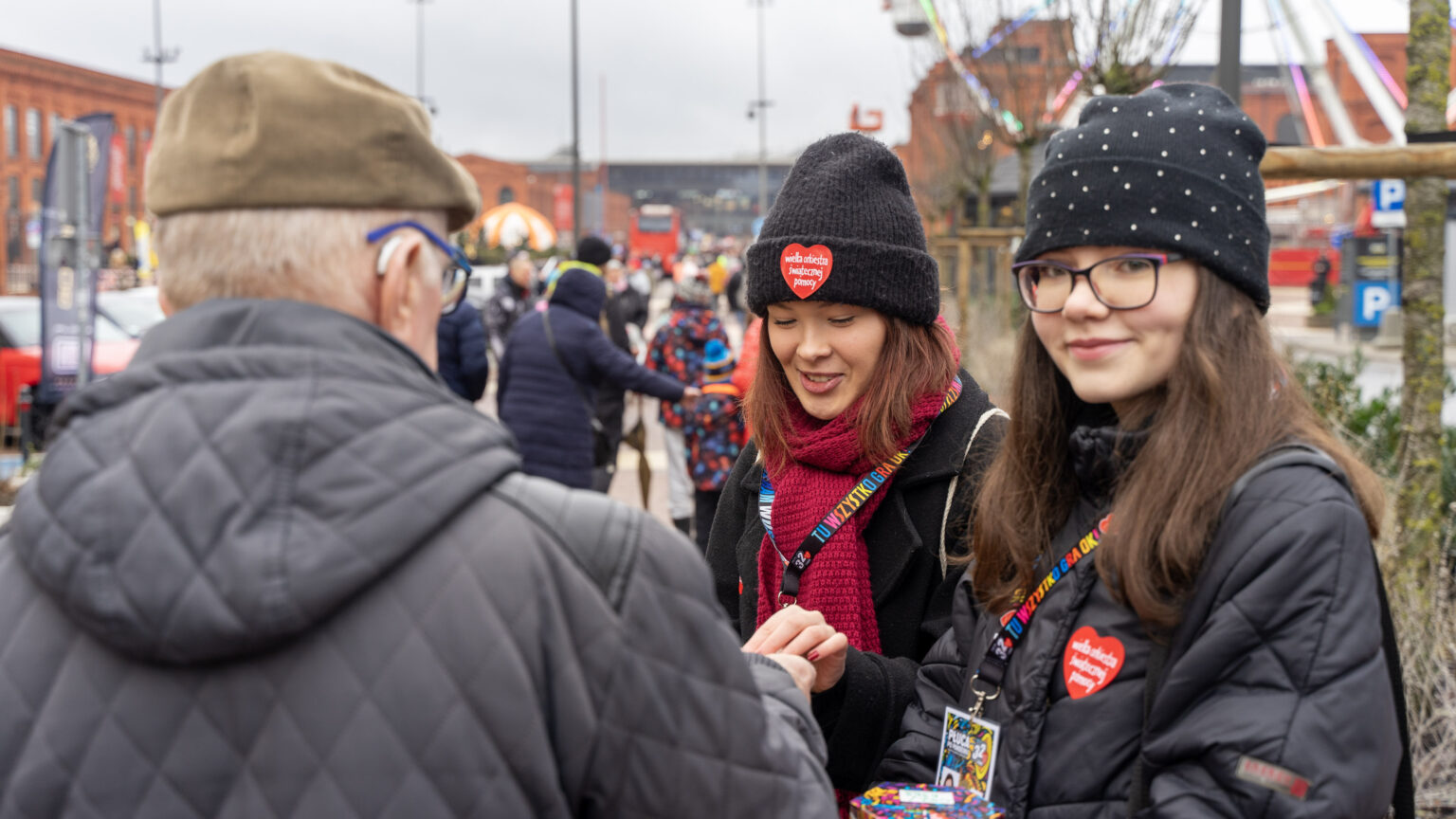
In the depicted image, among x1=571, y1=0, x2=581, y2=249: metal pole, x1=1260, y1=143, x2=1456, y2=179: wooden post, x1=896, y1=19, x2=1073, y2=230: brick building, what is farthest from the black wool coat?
x1=571, y1=0, x2=581, y2=249: metal pole

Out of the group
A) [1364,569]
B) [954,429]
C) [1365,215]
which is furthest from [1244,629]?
[1365,215]

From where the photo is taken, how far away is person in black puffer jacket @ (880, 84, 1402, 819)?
5.02ft

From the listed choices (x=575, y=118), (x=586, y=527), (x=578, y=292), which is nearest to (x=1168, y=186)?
(x=586, y=527)

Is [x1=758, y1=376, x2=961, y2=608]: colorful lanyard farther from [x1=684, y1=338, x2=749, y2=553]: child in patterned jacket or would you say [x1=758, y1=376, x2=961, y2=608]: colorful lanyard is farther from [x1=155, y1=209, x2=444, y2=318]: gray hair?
[x1=684, y1=338, x2=749, y2=553]: child in patterned jacket

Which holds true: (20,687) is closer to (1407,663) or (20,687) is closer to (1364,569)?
(1364,569)

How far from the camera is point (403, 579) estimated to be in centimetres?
122

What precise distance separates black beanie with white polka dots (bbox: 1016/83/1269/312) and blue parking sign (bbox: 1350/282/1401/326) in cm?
2009

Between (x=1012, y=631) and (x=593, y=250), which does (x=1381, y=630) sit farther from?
→ (x=593, y=250)

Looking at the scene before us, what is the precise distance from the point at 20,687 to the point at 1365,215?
29964 mm

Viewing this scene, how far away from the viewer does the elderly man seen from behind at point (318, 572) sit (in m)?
1.17

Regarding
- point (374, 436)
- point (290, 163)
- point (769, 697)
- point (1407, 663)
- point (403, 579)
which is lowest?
point (1407, 663)

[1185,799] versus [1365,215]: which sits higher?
[1365,215]

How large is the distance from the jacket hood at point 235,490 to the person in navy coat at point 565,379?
541 centimetres

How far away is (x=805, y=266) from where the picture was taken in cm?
265
